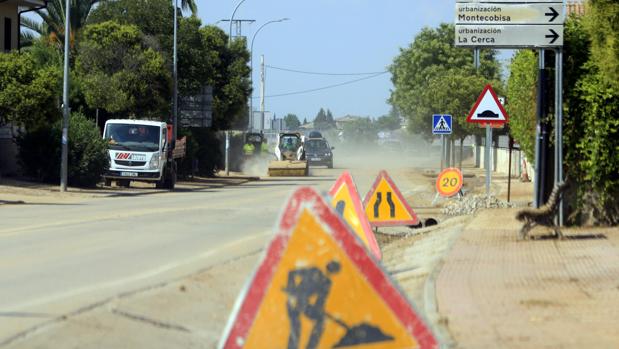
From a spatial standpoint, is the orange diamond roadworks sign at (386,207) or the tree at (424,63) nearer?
the orange diamond roadworks sign at (386,207)

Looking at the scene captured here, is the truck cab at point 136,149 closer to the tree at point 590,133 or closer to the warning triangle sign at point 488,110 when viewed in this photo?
the warning triangle sign at point 488,110

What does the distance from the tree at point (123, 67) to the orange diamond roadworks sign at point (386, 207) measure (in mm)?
29325

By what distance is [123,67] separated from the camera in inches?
1766

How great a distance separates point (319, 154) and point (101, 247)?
5974 cm

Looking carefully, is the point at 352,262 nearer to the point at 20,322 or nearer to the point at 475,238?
the point at 20,322

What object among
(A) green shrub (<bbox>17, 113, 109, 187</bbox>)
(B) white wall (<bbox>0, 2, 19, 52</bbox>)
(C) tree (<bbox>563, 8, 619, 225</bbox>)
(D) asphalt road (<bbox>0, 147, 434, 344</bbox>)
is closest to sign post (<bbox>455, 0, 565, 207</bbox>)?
(C) tree (<bbox>563, 8, 619, 225</bbox>)

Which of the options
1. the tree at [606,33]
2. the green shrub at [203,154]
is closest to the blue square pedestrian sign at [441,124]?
the tree at [606,33]

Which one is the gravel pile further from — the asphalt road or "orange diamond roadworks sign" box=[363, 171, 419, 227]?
"orange diamond roadworks sign" box=[363, 171, 419, 227]

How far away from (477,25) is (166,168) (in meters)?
22.7

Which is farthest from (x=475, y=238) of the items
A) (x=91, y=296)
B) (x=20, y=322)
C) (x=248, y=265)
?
(x=20, y=322)

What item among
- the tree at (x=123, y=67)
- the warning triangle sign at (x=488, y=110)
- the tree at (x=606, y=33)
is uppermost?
the tree at (x=123, y=67)

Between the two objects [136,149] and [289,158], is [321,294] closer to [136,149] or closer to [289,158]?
[136,149]

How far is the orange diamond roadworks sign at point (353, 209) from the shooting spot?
12328mm


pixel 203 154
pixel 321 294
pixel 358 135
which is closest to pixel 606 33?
pixel 321 294
